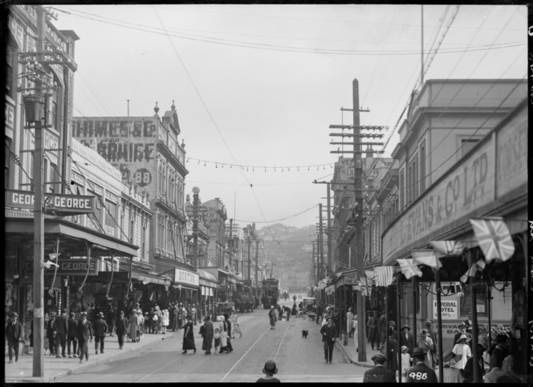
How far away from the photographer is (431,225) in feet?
47.4

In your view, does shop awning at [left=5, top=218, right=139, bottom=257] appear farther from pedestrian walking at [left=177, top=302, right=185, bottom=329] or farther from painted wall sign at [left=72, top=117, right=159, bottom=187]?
painted wall sign at [left=72, top=117, right=159, bottom=187]

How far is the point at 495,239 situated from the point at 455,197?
15.1 feet

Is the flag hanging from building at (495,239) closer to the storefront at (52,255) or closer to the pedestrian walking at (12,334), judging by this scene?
the storefront at (52,255)

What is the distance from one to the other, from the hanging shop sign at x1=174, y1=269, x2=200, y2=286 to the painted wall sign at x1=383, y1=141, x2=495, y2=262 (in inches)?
1172

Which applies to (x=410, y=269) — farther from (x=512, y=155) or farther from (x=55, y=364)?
(x=55, y=364)

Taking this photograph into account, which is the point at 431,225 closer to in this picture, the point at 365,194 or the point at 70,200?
the point at 70,200

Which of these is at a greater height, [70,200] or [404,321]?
[70,200]

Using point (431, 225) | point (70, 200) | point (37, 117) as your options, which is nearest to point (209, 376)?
point (70, 200)

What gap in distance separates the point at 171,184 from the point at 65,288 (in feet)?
103

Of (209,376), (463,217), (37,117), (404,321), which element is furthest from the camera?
(404,321)

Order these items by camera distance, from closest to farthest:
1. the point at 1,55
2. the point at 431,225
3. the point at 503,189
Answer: the point at 1,55 < the point at 503,189 < the point at 431,225

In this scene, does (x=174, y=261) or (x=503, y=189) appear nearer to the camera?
(x=503, y=189)

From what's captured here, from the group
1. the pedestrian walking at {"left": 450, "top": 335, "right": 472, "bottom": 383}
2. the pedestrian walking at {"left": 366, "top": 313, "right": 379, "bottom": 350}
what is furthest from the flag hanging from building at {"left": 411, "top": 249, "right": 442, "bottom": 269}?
the pedestrian walking at {"left": 366, "top": 313, "right": 379, "bottom": 350}

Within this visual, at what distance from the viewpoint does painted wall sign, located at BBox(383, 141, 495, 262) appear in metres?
10.8
